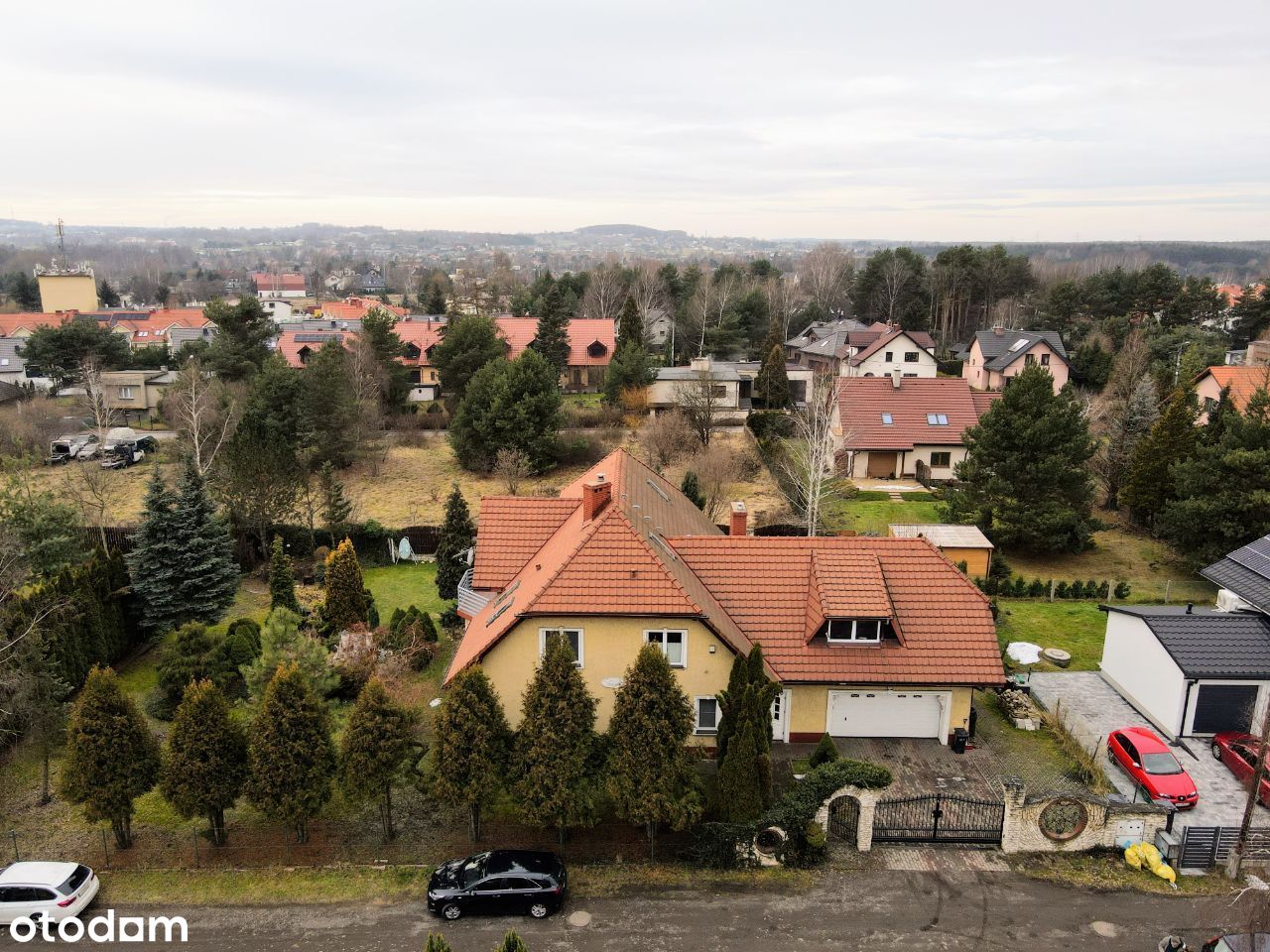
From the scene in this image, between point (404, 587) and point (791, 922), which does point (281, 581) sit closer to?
point (404, 587)

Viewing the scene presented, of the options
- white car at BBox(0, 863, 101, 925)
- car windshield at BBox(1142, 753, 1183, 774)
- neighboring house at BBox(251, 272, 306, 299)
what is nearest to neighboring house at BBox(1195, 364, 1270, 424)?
car windshield at BBox(1142, 753, 1183, 774)

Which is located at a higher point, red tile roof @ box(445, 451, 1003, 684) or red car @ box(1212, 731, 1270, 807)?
red tile roof @ box(445, 451, 1003, 684)

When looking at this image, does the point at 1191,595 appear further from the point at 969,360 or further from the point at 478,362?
the point at 969,360

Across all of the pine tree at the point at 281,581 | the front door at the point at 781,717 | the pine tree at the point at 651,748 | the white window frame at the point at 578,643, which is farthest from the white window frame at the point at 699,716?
the pine tree at the point at 281,581

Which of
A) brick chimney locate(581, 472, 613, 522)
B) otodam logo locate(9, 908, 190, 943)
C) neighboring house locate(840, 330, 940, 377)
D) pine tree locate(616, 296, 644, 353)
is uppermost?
pine tree locate(616, 296, 644, 353)

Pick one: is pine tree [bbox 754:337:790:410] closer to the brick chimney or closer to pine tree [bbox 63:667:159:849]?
the brick chimney

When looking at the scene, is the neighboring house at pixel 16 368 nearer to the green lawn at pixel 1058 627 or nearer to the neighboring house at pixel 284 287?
the green lawn at pixel 1058 627
